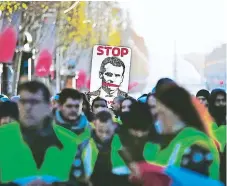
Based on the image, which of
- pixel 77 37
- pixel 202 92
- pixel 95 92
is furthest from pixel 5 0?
pixel 202 92

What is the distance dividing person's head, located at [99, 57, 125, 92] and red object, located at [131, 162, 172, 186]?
622mm

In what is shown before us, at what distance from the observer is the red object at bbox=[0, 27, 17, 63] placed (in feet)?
18.3

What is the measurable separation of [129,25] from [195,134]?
0.77 metres

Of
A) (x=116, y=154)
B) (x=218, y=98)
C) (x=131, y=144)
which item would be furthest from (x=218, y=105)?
(x=116, y=154)

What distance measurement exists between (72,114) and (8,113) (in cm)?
39

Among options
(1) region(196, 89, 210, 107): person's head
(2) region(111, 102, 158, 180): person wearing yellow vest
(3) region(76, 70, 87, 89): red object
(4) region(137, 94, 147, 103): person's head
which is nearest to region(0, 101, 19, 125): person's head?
(3) region(76, 70, 87, 89): red object

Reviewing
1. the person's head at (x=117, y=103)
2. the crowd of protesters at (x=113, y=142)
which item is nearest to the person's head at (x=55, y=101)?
the crowd of protesters at (x=113, y=142)

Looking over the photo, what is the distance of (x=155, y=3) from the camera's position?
558 centimetres

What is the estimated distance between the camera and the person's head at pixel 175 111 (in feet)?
17.9

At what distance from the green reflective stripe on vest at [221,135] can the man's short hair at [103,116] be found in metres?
0.66

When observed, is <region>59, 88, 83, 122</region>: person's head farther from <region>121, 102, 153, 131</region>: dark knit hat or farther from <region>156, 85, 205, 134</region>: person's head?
<region>156, 85, 205, 134</region>: person's head

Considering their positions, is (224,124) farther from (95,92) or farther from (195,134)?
(95,92)

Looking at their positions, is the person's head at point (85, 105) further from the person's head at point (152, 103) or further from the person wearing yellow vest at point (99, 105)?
the person's head at point (152, 103)

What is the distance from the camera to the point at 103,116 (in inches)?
223
